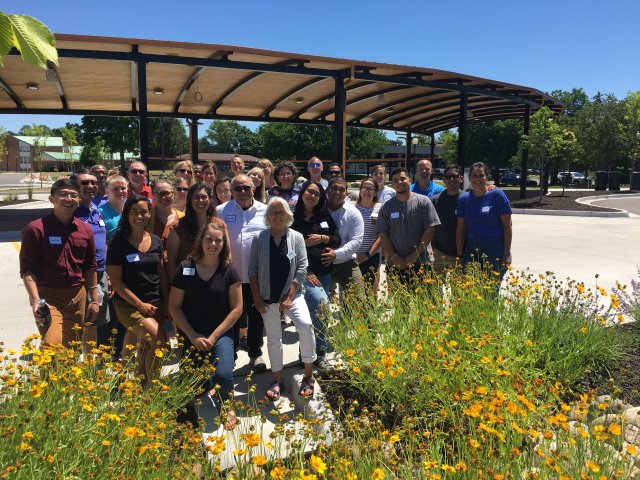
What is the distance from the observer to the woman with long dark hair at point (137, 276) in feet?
13.0

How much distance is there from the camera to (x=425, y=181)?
6.33 metres

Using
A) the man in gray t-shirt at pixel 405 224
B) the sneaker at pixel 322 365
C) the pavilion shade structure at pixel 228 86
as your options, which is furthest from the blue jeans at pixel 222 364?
the pavilion shade structure at pixel 228 86

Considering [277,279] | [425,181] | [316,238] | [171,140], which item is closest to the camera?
[277,279]

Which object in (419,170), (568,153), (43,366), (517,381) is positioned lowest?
(517,381)

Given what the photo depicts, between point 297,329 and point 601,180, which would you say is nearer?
point 297,329

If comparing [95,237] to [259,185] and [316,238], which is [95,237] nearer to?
[259,185]

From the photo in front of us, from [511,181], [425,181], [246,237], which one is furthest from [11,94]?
[511,181]

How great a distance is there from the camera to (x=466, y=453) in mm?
2283

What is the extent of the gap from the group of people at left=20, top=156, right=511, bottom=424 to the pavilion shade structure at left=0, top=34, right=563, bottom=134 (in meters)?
6.25

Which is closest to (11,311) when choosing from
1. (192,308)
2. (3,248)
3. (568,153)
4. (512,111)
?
(192,308)

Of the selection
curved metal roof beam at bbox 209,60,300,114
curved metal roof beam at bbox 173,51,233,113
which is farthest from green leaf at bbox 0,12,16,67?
curved metal roof beam at bbox 209,60,300,114

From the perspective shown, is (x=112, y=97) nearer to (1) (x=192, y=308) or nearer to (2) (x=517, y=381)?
(1) (x=192, y=308)

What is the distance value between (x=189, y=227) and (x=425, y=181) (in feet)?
10.8

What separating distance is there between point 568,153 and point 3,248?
25813 mm
